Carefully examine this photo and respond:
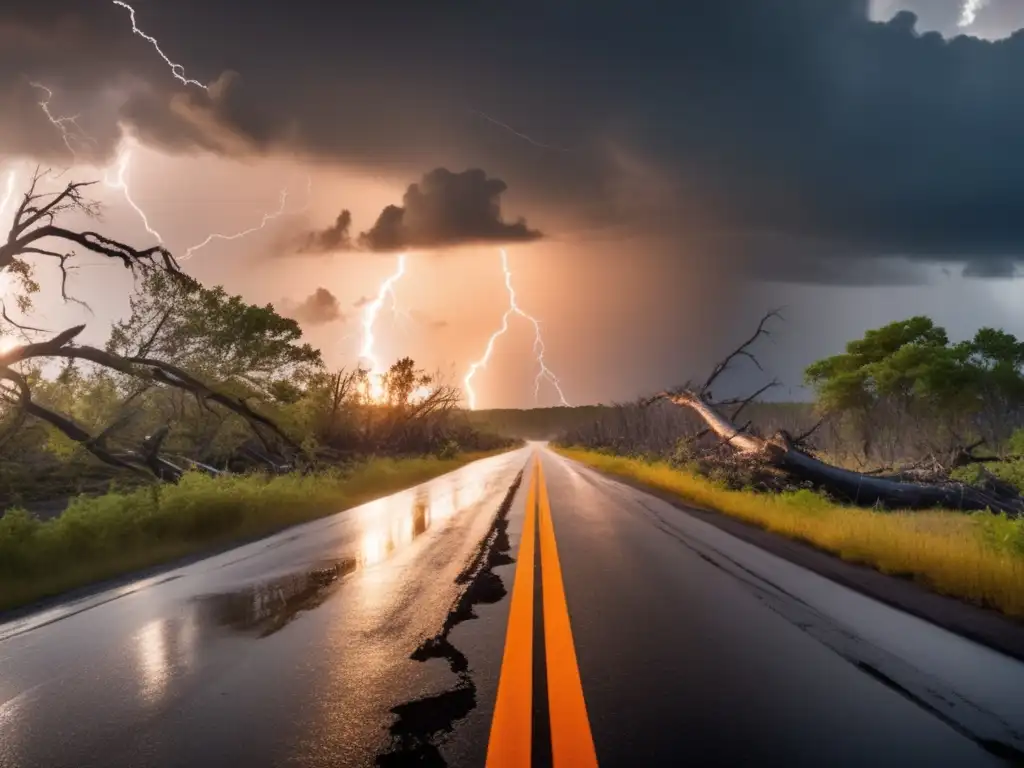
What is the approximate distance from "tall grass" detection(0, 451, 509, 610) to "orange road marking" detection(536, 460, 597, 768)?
17.9ft

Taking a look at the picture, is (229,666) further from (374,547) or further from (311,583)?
(374,547)

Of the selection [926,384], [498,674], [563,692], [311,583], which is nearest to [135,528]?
[311,583]

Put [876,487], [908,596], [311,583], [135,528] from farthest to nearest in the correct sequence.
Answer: [876,487] < [135,528] < [311,583] < [908,596]

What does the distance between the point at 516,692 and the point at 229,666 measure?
1970 mm

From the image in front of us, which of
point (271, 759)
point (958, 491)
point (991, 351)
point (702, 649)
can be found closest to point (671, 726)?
point (702, 649)

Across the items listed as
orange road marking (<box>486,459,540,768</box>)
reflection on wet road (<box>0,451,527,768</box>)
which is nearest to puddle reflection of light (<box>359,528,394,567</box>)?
reflection on wet road (<box>0,451,527,768</box>)

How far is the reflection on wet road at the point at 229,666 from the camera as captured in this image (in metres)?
3.13

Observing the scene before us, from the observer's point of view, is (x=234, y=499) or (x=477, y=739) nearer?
(x=477, y=739)

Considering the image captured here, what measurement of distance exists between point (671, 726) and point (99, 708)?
312 centimetres

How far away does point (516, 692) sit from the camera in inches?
144

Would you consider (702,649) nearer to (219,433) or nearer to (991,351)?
(219,433)

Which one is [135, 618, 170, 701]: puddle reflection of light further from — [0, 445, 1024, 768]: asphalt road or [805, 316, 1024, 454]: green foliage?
[805, 316, 1024, 454]: green foliage

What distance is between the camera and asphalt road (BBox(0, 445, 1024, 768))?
3062mm

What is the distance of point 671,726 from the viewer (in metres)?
3.25
